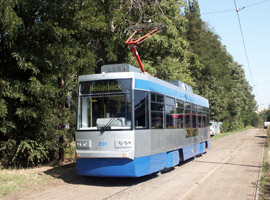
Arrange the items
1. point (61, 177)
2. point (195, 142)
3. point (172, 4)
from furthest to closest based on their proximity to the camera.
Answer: point (172, 4), point (195, 142), point (61, 177)

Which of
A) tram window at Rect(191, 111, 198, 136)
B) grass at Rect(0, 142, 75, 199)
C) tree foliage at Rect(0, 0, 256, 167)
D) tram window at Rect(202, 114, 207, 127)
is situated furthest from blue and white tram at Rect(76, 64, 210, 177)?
tram window at Rect(202, 114, 207, 127)

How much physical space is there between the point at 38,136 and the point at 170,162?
16.1 ft

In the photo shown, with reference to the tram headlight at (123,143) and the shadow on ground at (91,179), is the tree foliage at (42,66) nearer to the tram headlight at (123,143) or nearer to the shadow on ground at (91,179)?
the shadow on ground at (91,179)

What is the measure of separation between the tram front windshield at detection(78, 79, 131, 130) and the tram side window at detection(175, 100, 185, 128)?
152 inches

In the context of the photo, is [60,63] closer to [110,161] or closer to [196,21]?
[110,161]

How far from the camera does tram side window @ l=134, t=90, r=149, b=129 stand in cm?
917

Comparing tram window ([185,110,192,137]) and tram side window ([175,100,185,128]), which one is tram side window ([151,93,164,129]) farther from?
tram window ([185,110,192,137])

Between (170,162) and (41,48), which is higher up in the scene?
(41,48)

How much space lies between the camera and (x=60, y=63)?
11.6m

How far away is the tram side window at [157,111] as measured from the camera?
9977mm

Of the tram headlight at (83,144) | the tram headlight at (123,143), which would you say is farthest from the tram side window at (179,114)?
the tram headlight at (83,144)

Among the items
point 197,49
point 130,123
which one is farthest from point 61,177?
point 197,49

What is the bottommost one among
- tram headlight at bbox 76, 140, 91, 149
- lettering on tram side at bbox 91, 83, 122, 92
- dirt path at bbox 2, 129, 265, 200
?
dirt path at bbox 2, 129, 265, 200

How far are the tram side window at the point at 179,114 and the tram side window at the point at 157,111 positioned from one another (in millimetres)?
1879
